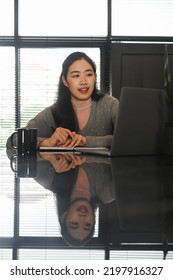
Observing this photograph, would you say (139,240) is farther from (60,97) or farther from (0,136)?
(0,136)

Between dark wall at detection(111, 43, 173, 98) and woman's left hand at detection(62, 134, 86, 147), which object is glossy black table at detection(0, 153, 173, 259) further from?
dark wall at detection(111, 43, 173, 98)

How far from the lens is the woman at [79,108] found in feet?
9.45

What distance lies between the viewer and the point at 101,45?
382 cm

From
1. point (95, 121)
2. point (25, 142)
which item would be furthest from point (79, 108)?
point (25, 142)

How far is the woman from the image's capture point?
2879mm

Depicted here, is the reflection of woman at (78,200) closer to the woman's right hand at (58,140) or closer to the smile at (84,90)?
the woman's right hand at (58,140)

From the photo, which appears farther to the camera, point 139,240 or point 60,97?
point 60,97

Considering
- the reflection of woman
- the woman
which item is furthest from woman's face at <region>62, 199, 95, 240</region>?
the woman

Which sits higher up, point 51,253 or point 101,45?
point 101,45

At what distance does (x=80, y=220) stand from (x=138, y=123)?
4.01ft
